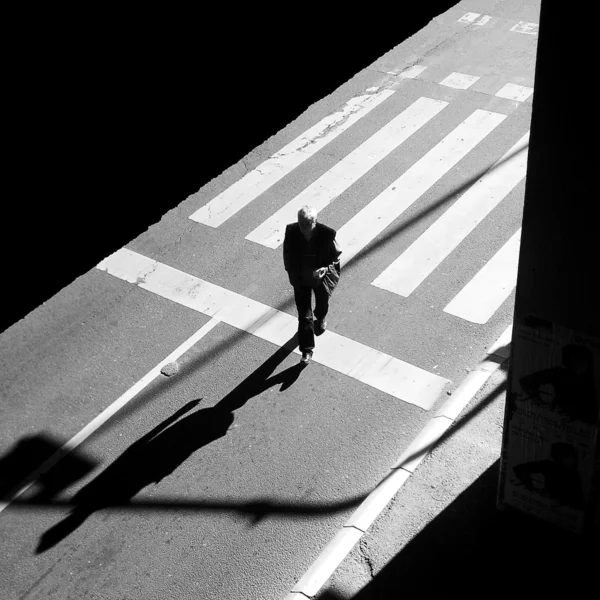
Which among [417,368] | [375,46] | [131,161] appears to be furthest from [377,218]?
[131,161]

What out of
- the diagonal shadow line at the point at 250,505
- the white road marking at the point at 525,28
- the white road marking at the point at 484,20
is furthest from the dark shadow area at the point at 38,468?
the white road marking at the point at 484,20

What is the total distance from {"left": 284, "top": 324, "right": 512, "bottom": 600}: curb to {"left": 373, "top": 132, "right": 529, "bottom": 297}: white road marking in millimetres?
1613

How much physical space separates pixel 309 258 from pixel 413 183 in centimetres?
427

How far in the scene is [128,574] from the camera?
269 inches

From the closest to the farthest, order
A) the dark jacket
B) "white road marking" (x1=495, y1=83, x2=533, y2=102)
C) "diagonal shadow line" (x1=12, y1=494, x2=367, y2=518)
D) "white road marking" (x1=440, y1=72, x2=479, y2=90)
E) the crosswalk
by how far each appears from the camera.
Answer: "diagonal shadow line" (x1=12, y1=494, x2=367, y2=518) → the dark jacket → the crosswalk → "white road marking" (x1=495, y1=83, x2=533, y2=102) → "white road marking" (x1=440, y1=72, x2=479, y2=90)

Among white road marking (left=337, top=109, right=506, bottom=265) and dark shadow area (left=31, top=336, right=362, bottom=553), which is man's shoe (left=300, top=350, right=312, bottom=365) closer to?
dark shadow area (left=31, top=336, right=362, bottom=553)

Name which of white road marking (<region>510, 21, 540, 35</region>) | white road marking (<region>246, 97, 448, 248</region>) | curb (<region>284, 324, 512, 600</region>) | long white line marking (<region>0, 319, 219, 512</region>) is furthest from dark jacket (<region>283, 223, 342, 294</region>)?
white road marking (<region>510, 21, 540, 35</region>)

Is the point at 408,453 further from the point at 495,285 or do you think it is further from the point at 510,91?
the point at 510,91

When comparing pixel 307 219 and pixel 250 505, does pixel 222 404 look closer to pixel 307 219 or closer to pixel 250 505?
pixel 250 505

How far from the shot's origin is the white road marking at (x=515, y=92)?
45.2 feet

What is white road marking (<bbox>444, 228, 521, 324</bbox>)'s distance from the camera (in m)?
9.30

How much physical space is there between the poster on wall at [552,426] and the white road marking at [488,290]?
3031 millimetres

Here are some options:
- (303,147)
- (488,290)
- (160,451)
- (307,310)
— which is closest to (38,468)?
(160,451)

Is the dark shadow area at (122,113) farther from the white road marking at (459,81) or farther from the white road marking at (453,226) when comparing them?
the white road marking at (459,81)
